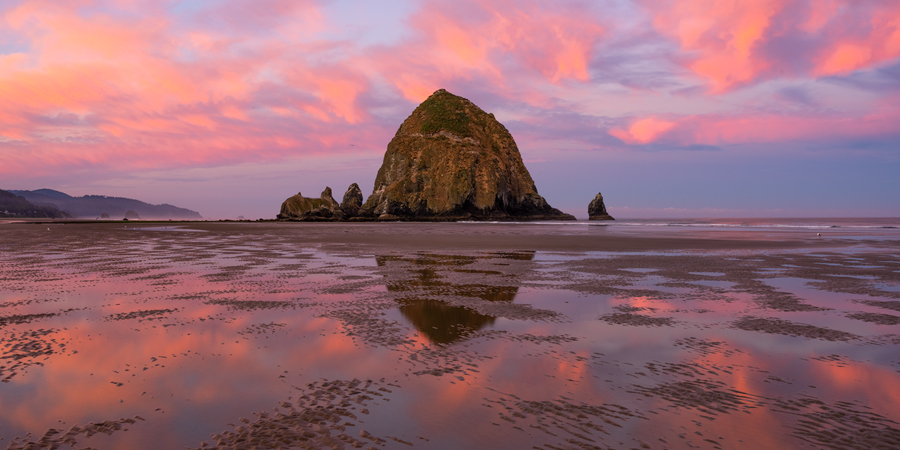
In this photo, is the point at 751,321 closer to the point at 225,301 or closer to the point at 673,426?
the point at 673,426

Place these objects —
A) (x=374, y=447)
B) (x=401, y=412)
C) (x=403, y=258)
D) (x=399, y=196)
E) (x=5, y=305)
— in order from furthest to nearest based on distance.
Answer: (x=399, y=196) → (x=403, y=258) → (x=5, y=305) → (x=401, y=412) → (x=374, y=447)

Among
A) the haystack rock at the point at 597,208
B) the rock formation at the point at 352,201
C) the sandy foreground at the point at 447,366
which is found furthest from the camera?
the haystack rock at the point at 597,208

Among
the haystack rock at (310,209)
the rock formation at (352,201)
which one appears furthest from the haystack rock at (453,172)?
the haystack rock at (310,209)

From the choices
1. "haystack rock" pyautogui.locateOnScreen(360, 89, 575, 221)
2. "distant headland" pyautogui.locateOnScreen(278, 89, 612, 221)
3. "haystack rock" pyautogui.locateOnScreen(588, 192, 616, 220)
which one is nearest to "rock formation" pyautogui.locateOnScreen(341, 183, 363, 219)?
"distant headland" pyautogui.locateOnScreen(278, 89, 612, 221)

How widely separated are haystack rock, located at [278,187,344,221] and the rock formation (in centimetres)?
397

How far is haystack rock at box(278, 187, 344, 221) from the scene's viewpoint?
122500 millimetres

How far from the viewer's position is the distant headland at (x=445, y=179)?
12494 cm

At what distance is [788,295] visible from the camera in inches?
429

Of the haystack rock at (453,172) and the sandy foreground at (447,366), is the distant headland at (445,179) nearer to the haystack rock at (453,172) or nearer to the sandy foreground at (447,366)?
the haystack rock at (453,172)

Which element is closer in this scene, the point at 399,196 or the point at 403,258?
the point at 403,258

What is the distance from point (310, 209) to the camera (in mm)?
131125

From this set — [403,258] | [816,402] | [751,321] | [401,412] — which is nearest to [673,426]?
[816,402]

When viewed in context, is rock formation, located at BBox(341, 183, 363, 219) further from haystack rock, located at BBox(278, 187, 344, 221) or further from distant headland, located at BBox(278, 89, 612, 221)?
haystack rock, located at BBox(278, 187, 344, 221)

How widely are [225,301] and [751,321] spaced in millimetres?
10452
